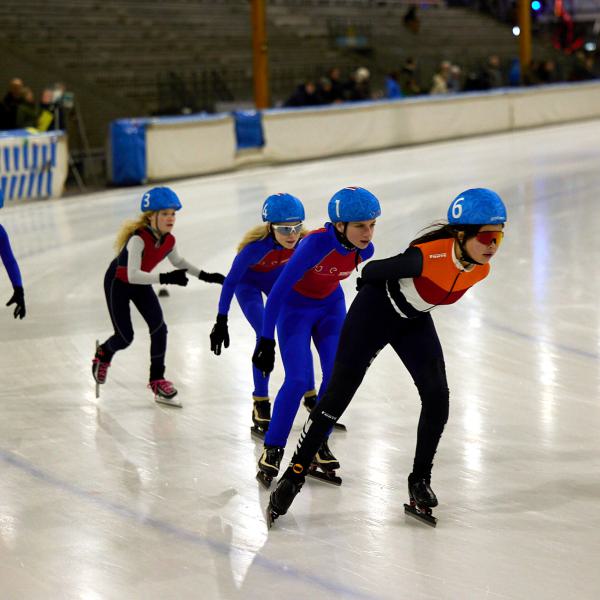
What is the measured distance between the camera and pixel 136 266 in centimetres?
568

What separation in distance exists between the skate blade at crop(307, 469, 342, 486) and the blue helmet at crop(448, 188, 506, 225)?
1.39 metres

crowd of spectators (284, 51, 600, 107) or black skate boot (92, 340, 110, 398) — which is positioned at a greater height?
crowd of spectators (284, 51, 600, 107)

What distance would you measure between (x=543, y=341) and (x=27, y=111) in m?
10.2

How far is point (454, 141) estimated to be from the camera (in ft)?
73.3

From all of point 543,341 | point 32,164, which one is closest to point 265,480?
point 543,341

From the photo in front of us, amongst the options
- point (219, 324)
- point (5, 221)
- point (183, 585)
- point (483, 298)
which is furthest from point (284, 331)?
point (5, 221)

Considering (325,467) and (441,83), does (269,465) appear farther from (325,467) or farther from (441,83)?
(441,83)

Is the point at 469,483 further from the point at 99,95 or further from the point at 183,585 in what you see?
the point at 99,95

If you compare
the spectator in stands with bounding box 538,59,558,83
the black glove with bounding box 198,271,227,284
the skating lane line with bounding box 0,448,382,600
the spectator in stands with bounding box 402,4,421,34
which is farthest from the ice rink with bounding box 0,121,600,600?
the spectator in stands with bounding box 402,4,421,34

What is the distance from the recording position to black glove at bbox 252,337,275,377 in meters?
4.30

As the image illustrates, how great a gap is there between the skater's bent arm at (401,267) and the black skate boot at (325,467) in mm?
1136

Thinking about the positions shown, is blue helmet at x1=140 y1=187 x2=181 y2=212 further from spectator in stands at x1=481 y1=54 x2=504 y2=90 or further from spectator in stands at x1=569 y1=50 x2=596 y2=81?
spectator in stands at x1=569 y1=50 x2=596 y2=81

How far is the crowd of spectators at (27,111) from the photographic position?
15.1 m

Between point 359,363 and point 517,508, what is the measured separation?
0.91m
